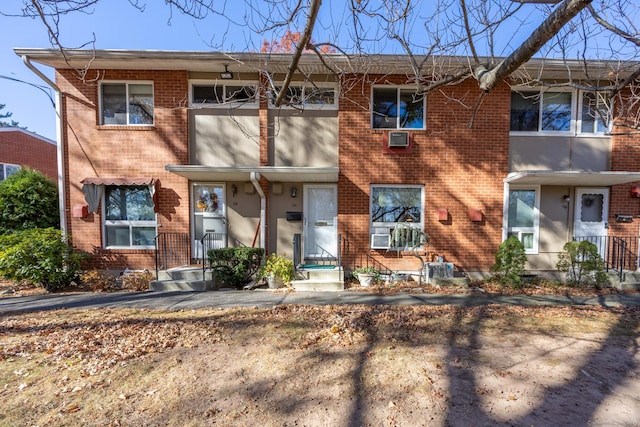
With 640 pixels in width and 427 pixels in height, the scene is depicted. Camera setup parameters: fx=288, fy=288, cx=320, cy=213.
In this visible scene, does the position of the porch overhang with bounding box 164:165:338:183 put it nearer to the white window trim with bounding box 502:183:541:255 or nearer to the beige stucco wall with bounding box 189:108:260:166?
the beige stucco wall with bounding box 189:108:260:166

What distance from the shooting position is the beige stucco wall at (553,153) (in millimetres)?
7594

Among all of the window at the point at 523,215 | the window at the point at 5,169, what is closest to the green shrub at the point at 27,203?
the window at the point at 5,169

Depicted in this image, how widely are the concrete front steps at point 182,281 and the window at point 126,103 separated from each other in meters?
4.06

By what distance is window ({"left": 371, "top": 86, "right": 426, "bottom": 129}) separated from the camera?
7676 mm

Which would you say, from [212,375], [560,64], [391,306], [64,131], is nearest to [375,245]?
[391,306]

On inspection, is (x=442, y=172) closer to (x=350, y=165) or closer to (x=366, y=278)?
(x=350, y=165)

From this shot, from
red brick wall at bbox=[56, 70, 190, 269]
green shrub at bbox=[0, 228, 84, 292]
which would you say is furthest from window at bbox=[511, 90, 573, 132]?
green shrub at bbox=[0, 228, 84, 292]

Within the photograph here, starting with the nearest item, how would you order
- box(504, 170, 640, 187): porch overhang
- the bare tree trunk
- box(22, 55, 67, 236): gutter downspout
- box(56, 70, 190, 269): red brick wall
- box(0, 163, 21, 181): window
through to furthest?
the bare tree trunk < box(504, 170, 640, 187): porch overhang < box(22, 55, 67, 236): gutter downspout < box(56, 70, 190, 269): red brick wall < box(0, 163, 21, 181): window

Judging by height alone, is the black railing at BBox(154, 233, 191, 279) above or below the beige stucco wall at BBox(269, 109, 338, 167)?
below

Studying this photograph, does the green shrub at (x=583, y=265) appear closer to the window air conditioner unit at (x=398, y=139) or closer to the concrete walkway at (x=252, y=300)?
the concrete walkway at (x=252, y=300)

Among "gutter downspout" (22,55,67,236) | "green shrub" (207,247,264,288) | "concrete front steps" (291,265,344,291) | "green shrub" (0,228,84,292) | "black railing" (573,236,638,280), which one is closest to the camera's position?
"green shrub" (0,228,84,292)

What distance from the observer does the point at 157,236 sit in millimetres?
7480

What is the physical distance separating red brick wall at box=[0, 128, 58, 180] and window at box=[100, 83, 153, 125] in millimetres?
8797

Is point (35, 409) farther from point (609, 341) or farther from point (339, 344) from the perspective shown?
point (609, 341)
